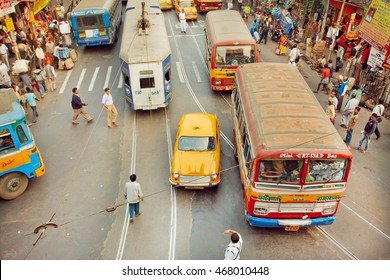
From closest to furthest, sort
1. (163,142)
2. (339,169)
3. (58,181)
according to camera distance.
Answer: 1. (339,169)
2. (58,181)
3. (163,142)

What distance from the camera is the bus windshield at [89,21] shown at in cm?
2147

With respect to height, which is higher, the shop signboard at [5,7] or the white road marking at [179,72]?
the shop signboard at [5,7]

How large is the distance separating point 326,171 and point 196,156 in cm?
433

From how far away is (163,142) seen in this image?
1390 cm

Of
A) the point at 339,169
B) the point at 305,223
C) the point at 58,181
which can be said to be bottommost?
the point at 58,181

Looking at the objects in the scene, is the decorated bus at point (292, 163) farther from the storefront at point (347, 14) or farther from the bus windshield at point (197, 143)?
the storefront at point (347, 14)

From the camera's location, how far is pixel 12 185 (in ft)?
36.2

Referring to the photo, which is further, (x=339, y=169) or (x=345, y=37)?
(x=345, y=37)

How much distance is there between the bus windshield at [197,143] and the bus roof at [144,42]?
14.2 ft

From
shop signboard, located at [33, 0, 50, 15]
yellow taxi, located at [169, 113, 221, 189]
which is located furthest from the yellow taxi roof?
shop signboard, located at [33, 0, 50, 15]

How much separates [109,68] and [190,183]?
41.4 ft

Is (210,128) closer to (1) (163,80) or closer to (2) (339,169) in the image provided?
(1) (163,80)

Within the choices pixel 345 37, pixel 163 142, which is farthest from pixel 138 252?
pixel 345 37

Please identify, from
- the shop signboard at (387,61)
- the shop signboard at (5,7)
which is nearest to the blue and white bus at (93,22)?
the shop signboard at (5,7)
